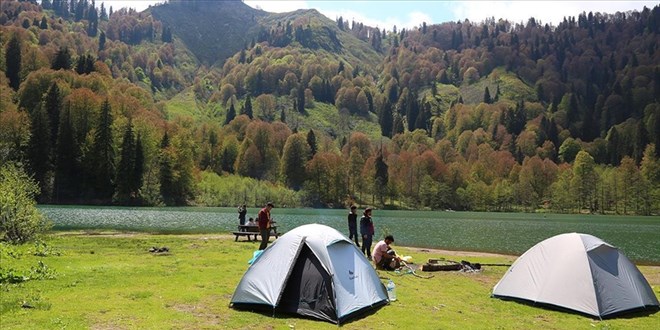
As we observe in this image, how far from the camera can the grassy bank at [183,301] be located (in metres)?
13.2

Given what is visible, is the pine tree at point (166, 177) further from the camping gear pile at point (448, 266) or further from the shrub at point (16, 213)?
the camping gear pile at point (448, 266)

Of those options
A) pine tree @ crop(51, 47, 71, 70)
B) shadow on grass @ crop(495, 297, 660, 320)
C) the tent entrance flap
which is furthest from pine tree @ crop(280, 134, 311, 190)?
the tent entrance flap

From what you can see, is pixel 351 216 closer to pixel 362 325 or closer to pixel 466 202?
pixel 362 325

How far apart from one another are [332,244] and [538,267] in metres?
7.24

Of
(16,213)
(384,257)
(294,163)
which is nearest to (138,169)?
(294,163)

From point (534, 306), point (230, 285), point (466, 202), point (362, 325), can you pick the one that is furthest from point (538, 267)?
point (466, 202)

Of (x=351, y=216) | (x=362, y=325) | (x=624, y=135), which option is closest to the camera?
(x=362, y=325)

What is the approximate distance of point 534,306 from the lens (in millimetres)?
16484

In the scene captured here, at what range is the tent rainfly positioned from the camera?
51.3ft

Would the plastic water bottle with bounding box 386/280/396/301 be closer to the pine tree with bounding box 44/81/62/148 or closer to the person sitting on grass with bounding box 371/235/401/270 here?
the person sitting on grass with bounding box 371/235/401/270

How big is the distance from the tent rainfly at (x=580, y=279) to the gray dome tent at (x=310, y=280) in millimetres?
5279

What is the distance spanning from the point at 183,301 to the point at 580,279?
40.9 feet

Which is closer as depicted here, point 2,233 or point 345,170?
point 2,233

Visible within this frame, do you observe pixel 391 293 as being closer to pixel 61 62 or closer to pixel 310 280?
pixel 310 280
